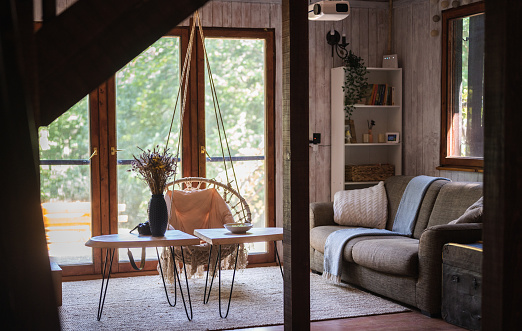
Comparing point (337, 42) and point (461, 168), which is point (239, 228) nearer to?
point (461, 168)

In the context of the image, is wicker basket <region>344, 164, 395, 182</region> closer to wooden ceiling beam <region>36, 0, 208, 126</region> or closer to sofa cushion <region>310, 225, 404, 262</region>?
sofa cushion <region>310, 225, 404, 262</region>

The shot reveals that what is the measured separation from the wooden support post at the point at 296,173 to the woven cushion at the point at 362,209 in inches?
124

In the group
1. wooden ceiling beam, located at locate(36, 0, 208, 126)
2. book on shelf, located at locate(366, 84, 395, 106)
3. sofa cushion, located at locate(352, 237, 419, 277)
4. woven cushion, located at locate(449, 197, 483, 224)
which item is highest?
book on shelf, located at locate(366, 84, 395, 106)

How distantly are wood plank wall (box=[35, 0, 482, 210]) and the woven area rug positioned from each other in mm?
1249

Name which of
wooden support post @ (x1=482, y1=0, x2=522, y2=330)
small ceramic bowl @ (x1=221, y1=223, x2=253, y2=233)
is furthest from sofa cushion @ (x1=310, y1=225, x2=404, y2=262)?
wooden support post @ (x1=482, y1=0, x2=522, y2=330)

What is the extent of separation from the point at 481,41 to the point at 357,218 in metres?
1.84

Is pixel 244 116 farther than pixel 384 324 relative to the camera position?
Yes

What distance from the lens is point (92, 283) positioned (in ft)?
18.2

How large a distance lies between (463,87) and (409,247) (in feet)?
5.85

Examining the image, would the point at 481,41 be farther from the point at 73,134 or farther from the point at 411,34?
the point at 73,134

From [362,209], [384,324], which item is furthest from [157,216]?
[362,209]

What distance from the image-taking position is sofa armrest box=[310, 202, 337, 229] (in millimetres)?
5879

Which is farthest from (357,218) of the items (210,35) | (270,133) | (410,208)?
(210,35)

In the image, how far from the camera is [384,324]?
4176mm
